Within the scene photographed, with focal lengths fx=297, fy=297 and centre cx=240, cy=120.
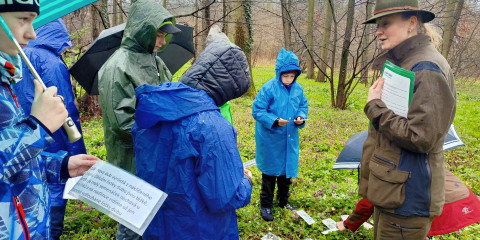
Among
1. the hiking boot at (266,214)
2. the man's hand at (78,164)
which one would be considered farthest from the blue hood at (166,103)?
the hiking boot at (266,214)

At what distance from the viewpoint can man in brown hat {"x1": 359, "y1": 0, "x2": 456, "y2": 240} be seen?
1.78 m

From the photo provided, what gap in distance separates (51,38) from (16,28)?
6.44ft

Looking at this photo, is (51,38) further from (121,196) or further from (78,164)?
(121,196)

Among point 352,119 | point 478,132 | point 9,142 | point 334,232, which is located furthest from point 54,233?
point 478,132

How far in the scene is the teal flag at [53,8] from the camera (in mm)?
1430

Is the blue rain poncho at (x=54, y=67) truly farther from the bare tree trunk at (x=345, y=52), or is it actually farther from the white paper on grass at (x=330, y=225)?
the bare tree trunk at (x=345, y=52)

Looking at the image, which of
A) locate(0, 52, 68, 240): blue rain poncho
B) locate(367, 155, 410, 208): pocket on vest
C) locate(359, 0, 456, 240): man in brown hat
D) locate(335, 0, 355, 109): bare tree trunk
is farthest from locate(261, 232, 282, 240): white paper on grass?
locate(335, 0, 355, 109): bare tree trunk

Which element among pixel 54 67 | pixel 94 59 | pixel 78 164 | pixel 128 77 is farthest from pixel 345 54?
pixel 78 164

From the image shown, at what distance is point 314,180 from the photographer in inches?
189

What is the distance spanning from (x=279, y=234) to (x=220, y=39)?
2.44m

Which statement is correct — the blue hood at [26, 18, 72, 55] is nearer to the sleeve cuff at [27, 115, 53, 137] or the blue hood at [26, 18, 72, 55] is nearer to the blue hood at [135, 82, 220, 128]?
the blue hood at [135, 82, 220, 128]

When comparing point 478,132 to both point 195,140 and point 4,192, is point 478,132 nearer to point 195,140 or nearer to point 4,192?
point 195,140

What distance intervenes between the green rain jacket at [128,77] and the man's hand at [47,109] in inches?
40.3

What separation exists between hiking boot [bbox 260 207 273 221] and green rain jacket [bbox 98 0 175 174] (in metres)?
1.82
